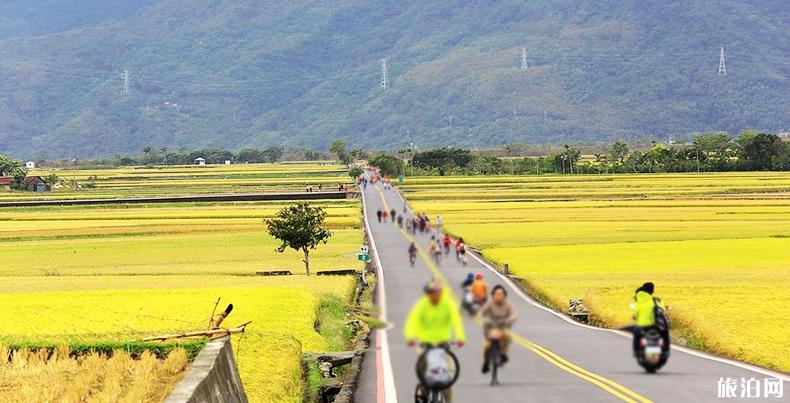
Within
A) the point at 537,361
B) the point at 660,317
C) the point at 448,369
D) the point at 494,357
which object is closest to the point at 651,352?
the point at 660,317

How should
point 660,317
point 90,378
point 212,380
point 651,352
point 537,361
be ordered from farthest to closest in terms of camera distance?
point 537,361 < point 90,378 < point 212,380 < point 660,317 < point 651,352

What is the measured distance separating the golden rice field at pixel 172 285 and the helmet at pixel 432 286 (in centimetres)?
3042

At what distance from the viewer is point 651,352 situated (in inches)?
222

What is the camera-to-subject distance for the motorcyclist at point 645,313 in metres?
5.60

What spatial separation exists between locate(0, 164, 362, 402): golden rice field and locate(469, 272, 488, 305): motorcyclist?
30.1 meters

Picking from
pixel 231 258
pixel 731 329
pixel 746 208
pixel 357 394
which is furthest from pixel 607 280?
pixel 746 208

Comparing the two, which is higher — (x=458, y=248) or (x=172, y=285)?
(x=458, y=248)

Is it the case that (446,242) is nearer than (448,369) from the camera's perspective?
No

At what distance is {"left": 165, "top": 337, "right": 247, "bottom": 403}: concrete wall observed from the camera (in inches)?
864

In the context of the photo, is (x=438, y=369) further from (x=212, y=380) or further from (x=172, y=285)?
(x=172, y=285)

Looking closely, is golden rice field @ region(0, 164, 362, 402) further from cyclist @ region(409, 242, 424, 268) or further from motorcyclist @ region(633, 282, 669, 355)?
motorcyclist @ region(633, 282, 669, 355)

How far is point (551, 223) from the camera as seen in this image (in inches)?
5955

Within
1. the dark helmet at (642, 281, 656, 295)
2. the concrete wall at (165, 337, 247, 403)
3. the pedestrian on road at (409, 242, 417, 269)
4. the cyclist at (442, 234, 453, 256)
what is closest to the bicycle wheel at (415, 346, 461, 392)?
the dark helmet at (642, 281, 656, 295)

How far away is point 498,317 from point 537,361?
1147 inches
